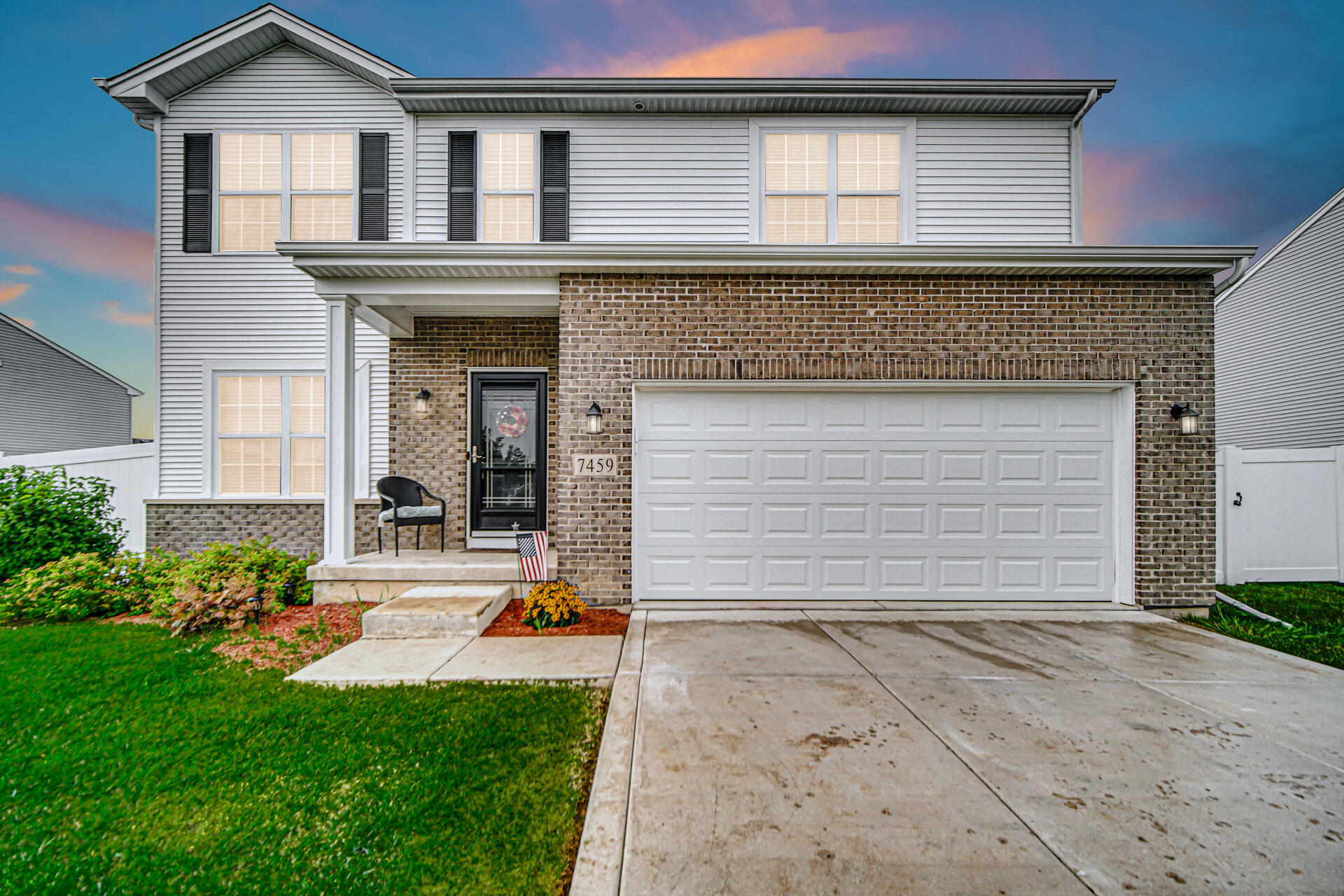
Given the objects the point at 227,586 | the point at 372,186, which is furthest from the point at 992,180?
the point at 227,586

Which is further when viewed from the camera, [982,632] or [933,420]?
[933,420]

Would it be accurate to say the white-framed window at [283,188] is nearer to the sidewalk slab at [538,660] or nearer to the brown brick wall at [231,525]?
the brown brick wall at [231,525]

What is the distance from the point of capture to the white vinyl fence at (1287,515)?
6.62 metres

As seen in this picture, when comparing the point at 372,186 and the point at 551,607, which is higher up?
the point at 372,186

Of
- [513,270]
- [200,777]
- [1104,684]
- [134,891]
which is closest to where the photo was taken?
[134,891]

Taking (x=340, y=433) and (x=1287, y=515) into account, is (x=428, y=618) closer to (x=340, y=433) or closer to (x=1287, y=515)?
(x=340, y=433)

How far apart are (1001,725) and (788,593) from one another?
8.55ft

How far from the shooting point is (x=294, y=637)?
4.66 metres

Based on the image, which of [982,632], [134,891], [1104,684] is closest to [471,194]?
[134,891]

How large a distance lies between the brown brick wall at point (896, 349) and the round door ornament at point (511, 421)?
202 centimetres

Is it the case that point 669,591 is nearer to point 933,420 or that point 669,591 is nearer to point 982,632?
point 982,632

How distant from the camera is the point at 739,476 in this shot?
5457 millimetres

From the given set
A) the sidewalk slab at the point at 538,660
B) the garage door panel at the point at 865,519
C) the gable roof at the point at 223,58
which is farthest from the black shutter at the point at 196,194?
the garage door panel at the point at 865,519

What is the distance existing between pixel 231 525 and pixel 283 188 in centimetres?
499
